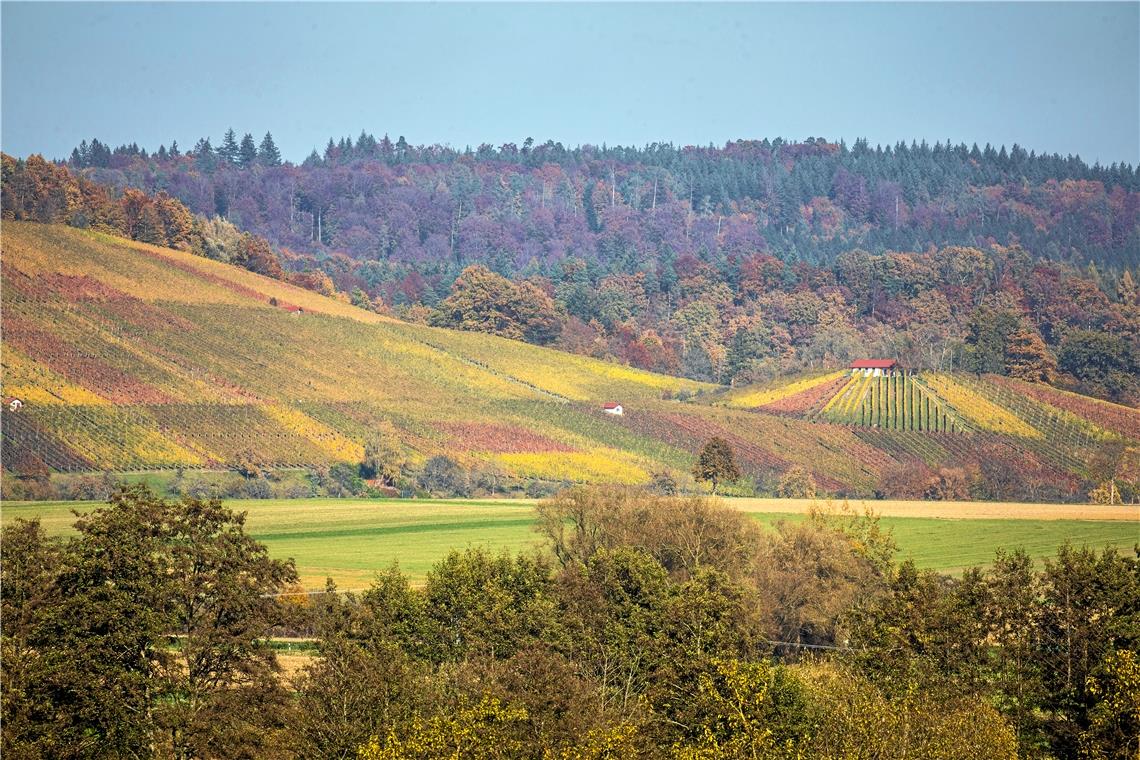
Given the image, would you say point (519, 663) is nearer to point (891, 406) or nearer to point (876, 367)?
point (891, 406)

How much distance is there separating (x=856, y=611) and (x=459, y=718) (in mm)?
18999

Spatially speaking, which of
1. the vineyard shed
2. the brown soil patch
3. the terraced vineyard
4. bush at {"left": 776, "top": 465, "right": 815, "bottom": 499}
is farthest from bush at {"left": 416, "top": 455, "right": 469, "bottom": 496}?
the vineyard shed

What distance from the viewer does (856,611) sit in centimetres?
5022

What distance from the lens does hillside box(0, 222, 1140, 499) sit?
363 feet

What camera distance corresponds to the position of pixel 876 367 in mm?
148750

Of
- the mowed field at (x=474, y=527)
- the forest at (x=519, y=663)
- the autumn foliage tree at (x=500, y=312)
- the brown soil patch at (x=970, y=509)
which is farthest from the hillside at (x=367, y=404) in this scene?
the forest at (x=519, y=663)

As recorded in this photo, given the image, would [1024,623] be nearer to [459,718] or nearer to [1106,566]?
[1106,566]

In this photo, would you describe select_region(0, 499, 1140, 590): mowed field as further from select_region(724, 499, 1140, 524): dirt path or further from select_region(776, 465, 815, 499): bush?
select_region(776, 465, 815, 499): bush

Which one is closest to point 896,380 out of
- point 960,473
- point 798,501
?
point 960,473

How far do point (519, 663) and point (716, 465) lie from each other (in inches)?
2702

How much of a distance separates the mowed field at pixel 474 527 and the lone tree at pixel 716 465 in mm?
5906

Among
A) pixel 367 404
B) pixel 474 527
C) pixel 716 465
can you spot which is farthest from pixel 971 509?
pixel 367 404

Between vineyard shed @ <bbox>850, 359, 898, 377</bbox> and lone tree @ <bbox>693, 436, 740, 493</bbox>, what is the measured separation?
42.6 metres

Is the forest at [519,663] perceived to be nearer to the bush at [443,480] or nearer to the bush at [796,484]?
the bush at [796,484]
